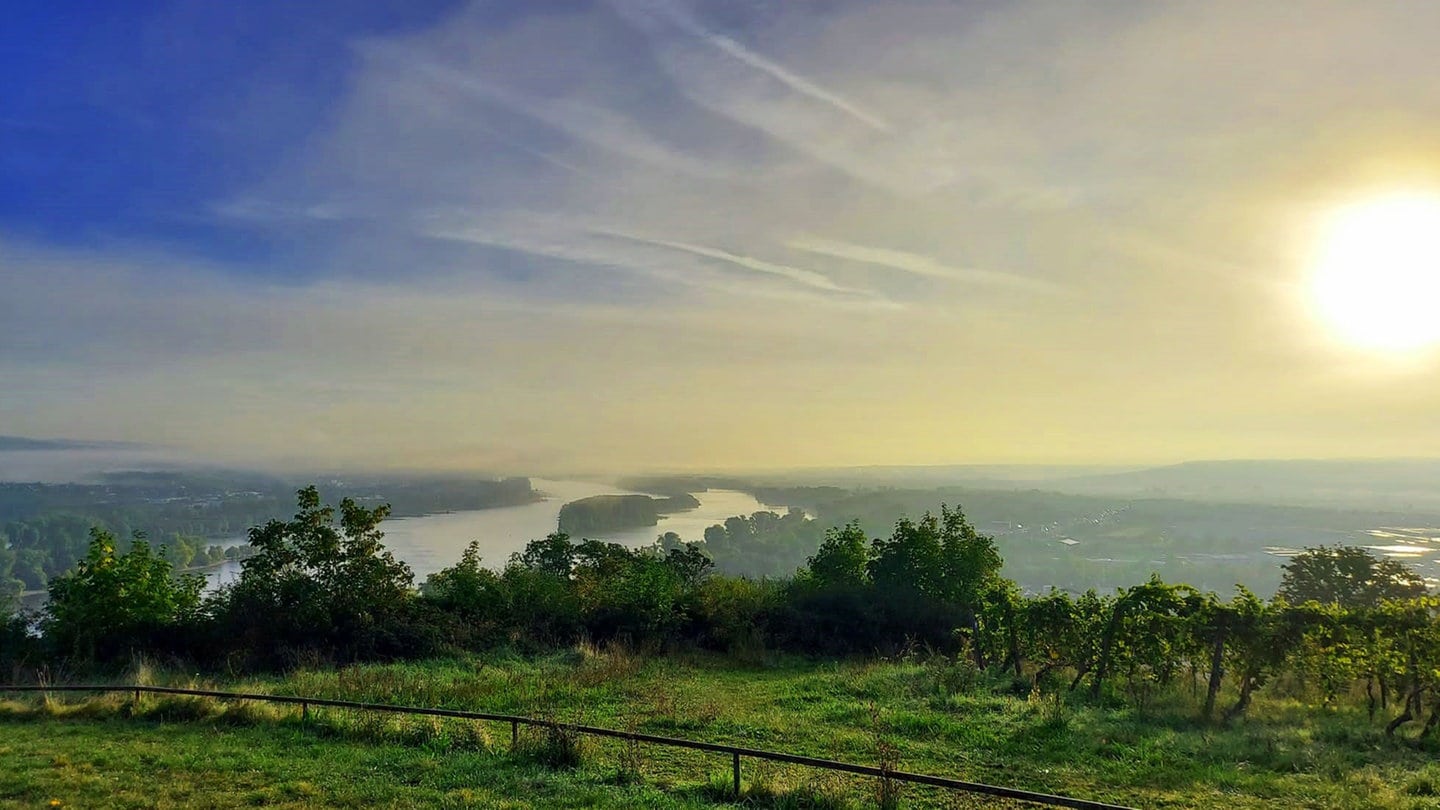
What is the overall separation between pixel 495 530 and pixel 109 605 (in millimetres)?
62403

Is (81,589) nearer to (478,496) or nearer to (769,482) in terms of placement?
(478,496)

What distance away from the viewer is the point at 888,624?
2517 cm

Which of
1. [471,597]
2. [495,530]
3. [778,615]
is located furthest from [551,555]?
[495,530]

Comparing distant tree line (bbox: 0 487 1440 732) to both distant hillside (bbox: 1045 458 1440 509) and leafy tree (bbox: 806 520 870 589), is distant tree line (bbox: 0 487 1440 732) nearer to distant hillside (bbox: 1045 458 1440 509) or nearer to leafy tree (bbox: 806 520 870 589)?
leafy tree (bbox: 806 520 870 589)

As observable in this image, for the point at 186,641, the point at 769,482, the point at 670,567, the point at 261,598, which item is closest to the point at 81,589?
the point at 186,641

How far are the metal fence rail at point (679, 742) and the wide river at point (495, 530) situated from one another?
28710 mm

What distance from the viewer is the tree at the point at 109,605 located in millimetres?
19672

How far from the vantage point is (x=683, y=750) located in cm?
1067

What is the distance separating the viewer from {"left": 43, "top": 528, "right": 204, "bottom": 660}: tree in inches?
774

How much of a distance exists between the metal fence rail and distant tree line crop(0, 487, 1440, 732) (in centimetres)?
692

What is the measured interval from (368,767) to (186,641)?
51.2ft

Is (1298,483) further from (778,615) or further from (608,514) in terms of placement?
(778,615)

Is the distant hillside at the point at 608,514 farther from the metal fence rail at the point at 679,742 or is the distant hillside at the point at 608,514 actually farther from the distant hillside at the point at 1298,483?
the distant hillside at the point at 1298,483

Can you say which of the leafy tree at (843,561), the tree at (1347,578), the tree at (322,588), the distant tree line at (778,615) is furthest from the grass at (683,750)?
the leafy tree at (843,561)
